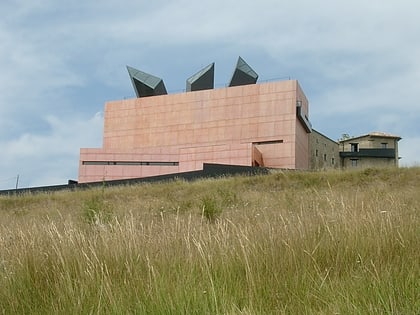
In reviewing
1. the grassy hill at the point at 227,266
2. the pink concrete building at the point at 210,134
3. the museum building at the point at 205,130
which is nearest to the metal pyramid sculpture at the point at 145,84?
the museum building at the point at 205,130

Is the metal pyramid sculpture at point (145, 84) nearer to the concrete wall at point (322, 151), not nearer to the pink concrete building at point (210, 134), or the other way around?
the pink concrete building at point (210, 134)

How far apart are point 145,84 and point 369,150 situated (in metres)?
37.7

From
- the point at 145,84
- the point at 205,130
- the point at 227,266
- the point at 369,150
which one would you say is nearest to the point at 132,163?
the point at 205,130

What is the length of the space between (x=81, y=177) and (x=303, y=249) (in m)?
62.4

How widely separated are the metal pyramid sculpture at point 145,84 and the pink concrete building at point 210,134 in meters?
3.58

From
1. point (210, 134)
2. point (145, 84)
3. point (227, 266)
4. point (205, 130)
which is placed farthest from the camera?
point (145, 84)

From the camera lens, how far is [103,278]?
13.7 feet

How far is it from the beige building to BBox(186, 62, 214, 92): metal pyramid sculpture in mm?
24973

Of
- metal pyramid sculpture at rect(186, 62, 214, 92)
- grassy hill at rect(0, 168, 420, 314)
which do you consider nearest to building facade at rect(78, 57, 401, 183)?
metal pyramid sculpture at rect(186, 62, 214, 92)

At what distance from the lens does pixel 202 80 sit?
7312cm

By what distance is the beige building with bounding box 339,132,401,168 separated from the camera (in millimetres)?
77188

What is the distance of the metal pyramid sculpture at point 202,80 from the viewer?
72312mm

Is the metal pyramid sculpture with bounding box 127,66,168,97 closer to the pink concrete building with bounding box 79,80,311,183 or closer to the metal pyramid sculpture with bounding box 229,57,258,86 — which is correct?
the pink concrete building with bounding box 79,80,311,183

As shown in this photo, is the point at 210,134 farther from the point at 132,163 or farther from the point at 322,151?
the point at 322,151
